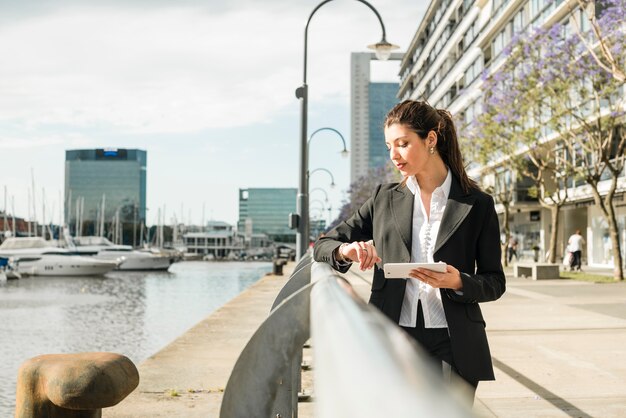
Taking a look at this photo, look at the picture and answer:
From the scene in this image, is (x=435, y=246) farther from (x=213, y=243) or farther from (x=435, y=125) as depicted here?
(x=213, y=243)

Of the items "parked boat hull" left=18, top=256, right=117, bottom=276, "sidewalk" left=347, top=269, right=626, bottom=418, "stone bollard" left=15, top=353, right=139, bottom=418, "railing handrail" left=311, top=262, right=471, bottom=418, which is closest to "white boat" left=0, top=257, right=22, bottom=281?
"parked boat hull" left=18, top=256, right=117, bottom=276

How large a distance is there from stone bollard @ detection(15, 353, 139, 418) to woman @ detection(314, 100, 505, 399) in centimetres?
125

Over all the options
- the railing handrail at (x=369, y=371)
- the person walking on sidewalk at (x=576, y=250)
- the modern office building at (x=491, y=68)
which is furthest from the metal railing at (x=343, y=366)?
the person walking on sidewalk at (x=576, y=250)

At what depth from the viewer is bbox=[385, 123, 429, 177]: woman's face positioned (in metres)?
2.80

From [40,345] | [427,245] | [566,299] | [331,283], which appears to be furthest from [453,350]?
[40,345]

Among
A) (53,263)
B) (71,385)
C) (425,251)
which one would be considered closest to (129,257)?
(53,263)

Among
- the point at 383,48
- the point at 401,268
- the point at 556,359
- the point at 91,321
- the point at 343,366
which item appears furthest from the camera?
the point at 91,321

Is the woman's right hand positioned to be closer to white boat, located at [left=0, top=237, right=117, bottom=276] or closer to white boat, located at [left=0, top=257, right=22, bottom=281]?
white boat, located at [left=0, top=257, right=22, bottom=281]

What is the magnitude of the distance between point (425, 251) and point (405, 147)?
394mm

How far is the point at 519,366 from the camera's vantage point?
7793 millimetres

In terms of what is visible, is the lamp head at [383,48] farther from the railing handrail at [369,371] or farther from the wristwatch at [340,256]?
the railing handrail at [369,371]

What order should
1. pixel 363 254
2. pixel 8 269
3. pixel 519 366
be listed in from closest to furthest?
pixel 363 254, pixel 519 366, pixel 8 269

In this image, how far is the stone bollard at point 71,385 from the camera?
11.4 feet

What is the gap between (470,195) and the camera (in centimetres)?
285
